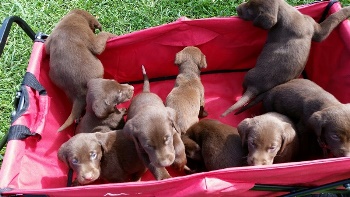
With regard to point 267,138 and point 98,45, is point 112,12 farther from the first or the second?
point 267,138

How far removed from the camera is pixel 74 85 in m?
4.04

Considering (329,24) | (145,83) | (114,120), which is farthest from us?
(145,83)

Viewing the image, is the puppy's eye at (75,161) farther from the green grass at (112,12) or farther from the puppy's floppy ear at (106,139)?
the green grass at (112,12)

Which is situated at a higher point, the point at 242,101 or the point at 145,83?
the point at 145,83

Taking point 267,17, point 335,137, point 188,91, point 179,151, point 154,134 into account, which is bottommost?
point 335,137

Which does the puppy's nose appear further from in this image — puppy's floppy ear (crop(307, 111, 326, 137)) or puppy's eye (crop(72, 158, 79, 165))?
puppy's floppy ear (crop(307, 111, 326, 137))

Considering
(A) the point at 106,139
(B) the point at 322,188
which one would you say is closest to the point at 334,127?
(B) the point at 322,188

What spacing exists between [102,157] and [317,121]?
1872 millimetres

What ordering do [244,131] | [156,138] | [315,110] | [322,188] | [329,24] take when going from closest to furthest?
[322,188] → [156,138] → [244,131] → [315,110] → [329,24]

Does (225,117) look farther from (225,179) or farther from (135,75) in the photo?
(225,179)

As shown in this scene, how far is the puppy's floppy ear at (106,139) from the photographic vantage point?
357 cm

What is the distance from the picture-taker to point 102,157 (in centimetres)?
362

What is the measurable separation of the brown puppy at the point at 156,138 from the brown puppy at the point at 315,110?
44.8 inches

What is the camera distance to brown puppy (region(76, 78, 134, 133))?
3799 millimetres
